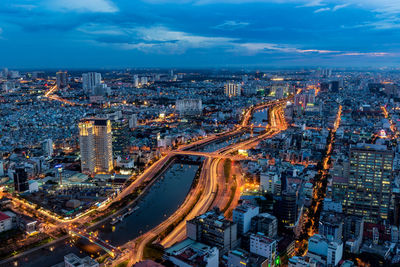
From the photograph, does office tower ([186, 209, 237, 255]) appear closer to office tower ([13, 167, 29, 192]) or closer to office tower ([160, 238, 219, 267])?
office tower ([160, 238, 219, 267])

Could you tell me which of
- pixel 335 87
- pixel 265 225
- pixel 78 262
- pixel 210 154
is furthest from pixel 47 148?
pixel 335 87

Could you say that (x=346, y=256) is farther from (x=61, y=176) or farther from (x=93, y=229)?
(x=61, y=176)

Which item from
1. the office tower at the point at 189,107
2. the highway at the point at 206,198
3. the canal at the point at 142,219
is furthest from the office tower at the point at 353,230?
the office tower at the point at 189,107

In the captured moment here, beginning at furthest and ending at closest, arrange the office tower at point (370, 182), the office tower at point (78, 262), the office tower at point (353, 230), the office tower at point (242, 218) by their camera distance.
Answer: the office tower at point (370, 182) < the office tower at point (242, 218) < the office tower at point (353, 230) < the office tower at point (78, 262)

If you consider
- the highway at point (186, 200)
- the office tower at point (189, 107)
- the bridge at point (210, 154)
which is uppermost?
the office tower at point (189, 107)

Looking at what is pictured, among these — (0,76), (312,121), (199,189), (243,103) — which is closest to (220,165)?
(199,189)

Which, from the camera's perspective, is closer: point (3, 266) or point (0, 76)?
point (3, 266)

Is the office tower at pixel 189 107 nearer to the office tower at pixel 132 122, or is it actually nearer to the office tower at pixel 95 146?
the office tower at pixel 132 122
